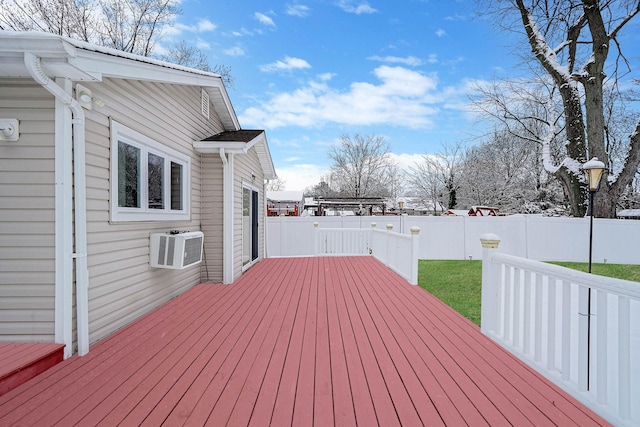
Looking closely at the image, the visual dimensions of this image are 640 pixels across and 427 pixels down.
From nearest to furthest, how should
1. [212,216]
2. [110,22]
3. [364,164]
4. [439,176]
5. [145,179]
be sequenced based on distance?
[145,179] < [212,216] < [110,22] < [439,176] < [364,164]

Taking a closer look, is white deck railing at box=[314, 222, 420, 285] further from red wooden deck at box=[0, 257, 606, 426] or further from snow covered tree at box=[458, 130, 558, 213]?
snow covered tree at box=[458, 130, 558, 213]

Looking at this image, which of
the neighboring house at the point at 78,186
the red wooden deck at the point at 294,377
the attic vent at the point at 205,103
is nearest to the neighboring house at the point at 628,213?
the red wooden deck at the point at 294,377

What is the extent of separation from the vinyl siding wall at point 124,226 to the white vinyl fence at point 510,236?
5.36 metres

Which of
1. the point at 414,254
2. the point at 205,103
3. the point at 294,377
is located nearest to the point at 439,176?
the point at 414,254

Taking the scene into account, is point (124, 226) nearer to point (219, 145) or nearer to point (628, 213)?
point (219, 145)

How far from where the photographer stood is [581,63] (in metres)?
10.4

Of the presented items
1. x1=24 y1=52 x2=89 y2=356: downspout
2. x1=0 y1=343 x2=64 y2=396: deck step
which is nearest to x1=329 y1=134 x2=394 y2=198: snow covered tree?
x1=24 y1=52 x2=89 y2=356: downspout

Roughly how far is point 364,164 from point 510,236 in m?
15.8

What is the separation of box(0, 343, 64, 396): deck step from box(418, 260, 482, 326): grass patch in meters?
4.41

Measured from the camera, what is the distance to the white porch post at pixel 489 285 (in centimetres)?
266

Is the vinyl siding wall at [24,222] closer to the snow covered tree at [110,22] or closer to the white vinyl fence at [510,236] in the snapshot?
the white vinyl fence at [510,236]

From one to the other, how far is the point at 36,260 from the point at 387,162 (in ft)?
78.4

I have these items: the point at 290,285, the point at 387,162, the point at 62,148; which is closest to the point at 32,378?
the point at 62,148

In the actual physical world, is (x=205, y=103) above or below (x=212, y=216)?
above
